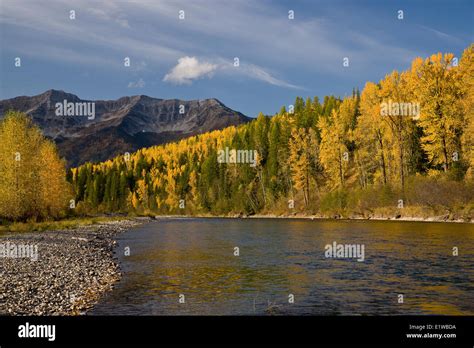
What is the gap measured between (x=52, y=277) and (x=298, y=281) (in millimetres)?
11338

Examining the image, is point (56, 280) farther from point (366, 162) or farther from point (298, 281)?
point (366, 162)

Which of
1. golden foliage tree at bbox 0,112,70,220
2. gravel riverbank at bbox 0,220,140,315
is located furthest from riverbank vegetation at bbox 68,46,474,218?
gravel riverbank at bbox 0,220,140,315

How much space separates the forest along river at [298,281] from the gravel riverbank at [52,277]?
88 centimetres

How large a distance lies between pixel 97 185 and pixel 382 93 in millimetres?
155262

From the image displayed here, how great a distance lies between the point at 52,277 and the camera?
65.8 ft

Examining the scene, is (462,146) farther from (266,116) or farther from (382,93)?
(266,116)

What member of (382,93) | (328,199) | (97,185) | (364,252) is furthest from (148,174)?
(364,252)

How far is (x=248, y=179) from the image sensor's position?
119 metres

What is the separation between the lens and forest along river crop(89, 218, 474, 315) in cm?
1597

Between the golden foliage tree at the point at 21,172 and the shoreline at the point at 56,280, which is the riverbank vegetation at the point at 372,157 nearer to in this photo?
the golden foliage tree at the point at 21,172

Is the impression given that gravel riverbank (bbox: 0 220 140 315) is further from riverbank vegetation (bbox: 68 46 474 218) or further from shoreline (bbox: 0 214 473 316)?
riverbank vegetation (bbox: 68 46 474 218)

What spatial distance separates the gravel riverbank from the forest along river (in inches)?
34.8

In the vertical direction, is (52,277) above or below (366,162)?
below

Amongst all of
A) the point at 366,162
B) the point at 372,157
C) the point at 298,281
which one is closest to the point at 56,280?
the point at 298,281
